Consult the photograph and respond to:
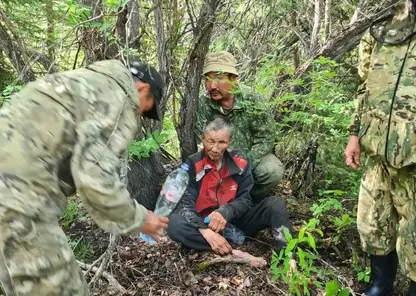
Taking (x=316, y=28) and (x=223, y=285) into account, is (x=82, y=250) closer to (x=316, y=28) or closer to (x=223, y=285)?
(x=223, y=285)

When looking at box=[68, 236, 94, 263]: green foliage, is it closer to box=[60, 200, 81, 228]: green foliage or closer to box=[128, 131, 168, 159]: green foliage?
box=[60, 200, 81, 228]: green foliage

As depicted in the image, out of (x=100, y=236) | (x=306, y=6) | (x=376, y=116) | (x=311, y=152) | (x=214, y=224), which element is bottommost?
(x=100, y=236)

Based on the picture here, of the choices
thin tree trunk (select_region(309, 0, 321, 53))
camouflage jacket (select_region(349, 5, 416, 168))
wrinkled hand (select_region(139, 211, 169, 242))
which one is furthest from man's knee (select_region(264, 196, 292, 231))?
thin tree trunk (select_region(309, 0, 321, 53))

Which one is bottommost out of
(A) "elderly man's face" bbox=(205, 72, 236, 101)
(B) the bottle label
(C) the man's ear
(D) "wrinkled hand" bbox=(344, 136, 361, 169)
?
(B) the bottle label

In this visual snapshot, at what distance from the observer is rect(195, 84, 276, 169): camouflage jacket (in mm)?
4336

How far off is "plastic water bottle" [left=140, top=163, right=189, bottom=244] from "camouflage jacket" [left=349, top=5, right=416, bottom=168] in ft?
5.22

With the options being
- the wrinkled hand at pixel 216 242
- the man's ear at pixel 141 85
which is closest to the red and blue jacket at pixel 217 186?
the wrinkled hand at pixel 216 242

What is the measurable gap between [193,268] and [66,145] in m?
1.82

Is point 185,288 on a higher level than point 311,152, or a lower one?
lower

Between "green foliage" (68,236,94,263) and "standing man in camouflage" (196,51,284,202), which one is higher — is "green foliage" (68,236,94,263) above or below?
below

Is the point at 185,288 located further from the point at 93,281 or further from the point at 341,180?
the point at 341,180

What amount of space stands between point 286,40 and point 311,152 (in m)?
2.01

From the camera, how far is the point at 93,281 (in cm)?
295

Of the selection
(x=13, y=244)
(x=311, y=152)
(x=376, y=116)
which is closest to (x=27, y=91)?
(x=13, y=244)
